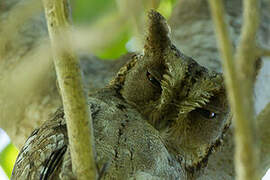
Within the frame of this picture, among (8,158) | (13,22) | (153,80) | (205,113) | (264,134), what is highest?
(13,22)

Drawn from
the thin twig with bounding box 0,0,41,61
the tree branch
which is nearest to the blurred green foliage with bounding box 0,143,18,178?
the thin twig with bounding box 0,0,41,61

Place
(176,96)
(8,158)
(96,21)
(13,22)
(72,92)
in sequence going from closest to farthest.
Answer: (72,92), (176,96), (13,22), (8,158), (96,21)

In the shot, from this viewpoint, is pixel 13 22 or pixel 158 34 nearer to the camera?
pixel 158 34

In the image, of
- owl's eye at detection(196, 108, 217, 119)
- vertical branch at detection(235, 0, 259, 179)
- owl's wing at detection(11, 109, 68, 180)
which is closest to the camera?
vertical branch at detection(235, 0, 259, 179)

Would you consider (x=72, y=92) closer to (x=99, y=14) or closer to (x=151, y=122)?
(x=151, y=122)

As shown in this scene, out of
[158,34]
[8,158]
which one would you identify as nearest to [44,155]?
[158,34]

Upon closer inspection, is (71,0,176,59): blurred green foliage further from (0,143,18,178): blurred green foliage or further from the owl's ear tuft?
the owl's ear tuft
